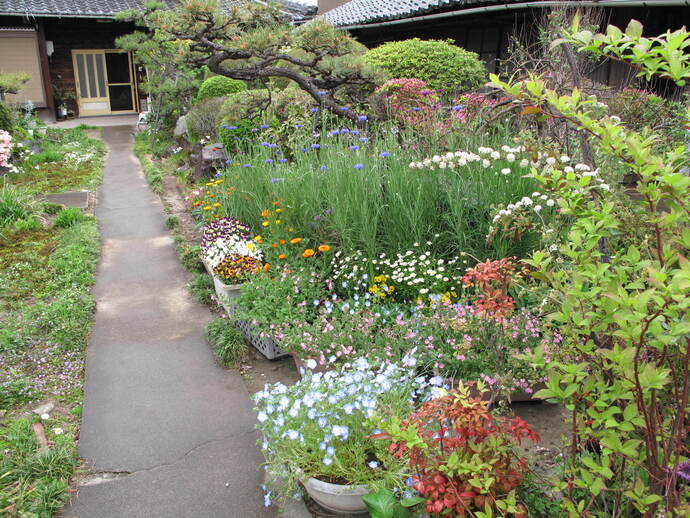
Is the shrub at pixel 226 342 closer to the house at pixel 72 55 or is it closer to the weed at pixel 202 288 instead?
the weed at pixel 202 288

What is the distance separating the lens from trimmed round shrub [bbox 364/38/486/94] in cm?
908

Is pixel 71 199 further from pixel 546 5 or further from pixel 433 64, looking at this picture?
pixel 546 5

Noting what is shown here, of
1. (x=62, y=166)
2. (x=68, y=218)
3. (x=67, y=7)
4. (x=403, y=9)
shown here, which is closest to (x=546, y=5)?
(x=403, y=9)

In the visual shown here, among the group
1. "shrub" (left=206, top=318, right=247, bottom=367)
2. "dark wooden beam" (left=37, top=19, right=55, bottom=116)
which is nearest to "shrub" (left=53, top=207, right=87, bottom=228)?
"shrub" (left=206, top=318, right=247, bottom=367)

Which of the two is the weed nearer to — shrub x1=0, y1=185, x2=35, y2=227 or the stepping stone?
shrub x1=0, y1=185, x2=35, y2=227

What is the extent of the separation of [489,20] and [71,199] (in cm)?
744

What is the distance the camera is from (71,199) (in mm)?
7969

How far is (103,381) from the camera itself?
3693 mm

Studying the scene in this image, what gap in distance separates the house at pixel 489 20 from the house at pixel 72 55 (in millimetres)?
3832

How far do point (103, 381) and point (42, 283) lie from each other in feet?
6.67

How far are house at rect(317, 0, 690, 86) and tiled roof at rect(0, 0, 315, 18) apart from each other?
355 cm

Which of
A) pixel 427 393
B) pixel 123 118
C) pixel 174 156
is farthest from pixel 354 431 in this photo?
pixel 123 118

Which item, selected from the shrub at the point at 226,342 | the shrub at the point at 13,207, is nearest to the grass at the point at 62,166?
the shrub at the point at 13,207

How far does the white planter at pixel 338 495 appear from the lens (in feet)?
7.68
